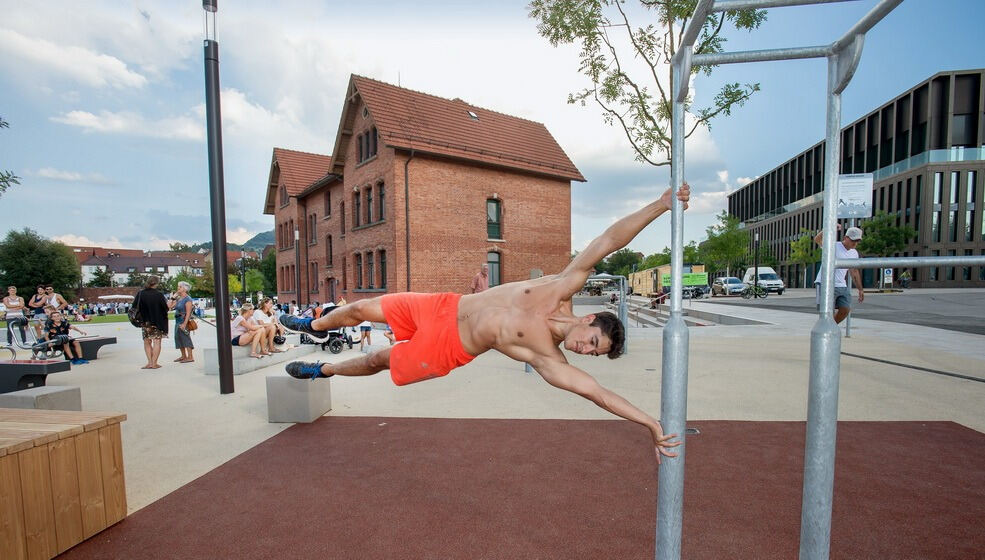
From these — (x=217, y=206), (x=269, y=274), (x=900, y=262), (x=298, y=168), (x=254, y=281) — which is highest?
(x=298, y=168)

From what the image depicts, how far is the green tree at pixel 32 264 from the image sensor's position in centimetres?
5456

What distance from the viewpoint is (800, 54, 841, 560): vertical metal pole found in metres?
1.61

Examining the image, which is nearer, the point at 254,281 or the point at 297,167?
the point at 297,167

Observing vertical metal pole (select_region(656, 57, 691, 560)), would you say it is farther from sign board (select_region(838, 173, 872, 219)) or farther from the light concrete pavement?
sign board (select_region(838, 173, 872, 219))

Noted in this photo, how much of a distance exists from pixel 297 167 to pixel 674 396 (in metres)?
38.8

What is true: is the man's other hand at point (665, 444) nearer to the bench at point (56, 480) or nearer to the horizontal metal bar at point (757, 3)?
Result: the horizontal metal bar at point (757, 3)

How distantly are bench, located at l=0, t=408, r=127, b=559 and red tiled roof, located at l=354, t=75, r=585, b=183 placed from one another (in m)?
19.3

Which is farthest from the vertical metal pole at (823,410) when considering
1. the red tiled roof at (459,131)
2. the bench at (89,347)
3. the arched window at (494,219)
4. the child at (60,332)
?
the arched window at (494,219)

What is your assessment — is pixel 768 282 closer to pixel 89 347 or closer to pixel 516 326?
pixel 516 326

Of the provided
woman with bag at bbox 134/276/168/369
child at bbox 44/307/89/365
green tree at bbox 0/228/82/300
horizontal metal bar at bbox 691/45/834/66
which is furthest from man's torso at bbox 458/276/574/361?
green tree at bbox 0/228/82/300

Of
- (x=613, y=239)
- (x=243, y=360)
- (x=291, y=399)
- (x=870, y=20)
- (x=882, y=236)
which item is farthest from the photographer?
(x=882, y=236)

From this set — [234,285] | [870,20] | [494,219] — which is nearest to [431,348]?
[870,20]

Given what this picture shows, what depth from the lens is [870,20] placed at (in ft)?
5.16

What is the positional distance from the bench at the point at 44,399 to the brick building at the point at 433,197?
52.2ft
